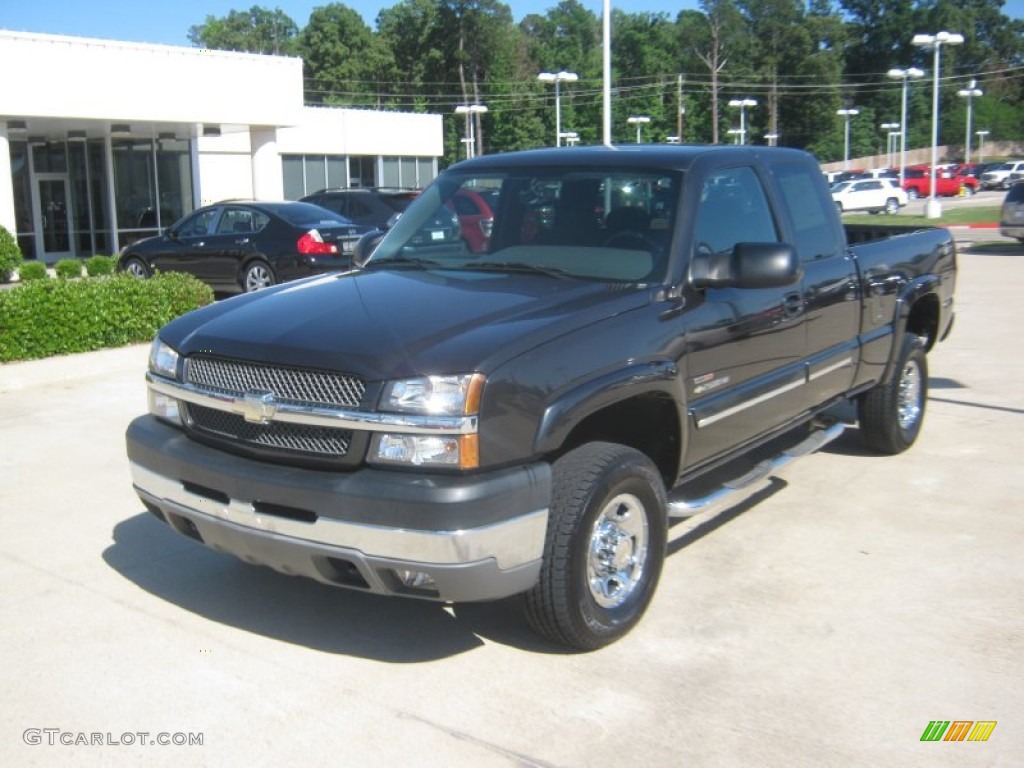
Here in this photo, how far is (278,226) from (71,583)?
10812 millimetres

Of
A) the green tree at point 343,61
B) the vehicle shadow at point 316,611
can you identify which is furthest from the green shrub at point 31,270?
the green tree at point 343,61

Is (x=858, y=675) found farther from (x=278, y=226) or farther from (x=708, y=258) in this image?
(x=278, y=226)

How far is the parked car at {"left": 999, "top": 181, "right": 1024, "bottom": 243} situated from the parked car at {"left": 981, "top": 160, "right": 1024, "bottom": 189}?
165 ft

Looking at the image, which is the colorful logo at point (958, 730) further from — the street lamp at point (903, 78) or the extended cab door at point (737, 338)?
the street lamp at point (903, 78)

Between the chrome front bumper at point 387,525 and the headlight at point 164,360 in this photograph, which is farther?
the headlight at point 164,360

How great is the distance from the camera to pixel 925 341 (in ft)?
25.5

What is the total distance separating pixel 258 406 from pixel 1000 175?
77.3 m

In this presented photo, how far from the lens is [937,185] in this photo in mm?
64875

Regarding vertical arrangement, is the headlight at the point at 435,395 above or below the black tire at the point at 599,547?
above

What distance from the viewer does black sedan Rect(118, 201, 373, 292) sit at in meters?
15.2

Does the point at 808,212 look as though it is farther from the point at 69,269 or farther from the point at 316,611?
the point at 69,269

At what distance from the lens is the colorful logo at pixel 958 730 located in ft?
12.5

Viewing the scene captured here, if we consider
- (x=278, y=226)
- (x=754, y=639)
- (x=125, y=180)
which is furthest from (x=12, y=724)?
(x=125, y=180)

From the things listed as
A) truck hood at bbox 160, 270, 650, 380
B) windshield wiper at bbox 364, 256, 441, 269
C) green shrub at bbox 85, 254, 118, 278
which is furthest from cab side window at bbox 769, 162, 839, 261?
green shrub at bbox 85, 254, 118, 278
